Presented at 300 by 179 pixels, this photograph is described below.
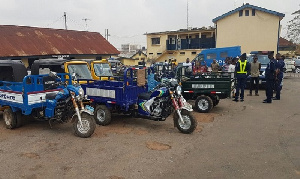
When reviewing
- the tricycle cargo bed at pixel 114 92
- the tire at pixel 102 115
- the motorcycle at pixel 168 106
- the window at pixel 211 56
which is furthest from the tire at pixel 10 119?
the window at pixel 211 56

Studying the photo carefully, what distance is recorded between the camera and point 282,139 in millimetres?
5801

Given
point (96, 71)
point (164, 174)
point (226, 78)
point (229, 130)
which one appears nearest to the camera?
point (164, 174)

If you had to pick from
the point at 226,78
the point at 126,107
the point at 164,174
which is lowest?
the point at 164,174

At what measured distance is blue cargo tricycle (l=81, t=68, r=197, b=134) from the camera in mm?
6258

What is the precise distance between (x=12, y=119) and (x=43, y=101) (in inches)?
39.9

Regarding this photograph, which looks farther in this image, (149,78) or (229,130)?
(149,78)

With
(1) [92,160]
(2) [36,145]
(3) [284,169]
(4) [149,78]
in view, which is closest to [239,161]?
(3) [284,169]

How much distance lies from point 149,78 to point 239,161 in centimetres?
374

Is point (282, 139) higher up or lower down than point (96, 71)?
lower down

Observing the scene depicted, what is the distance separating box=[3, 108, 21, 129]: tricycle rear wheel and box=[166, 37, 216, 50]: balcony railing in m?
29.3

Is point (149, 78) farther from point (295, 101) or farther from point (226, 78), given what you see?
point (295, 101)

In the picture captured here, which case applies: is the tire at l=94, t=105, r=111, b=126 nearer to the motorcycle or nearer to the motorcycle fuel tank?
the motorcycle

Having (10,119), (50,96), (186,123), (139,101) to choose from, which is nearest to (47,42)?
(10,119)

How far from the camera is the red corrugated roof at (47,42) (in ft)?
63.9
